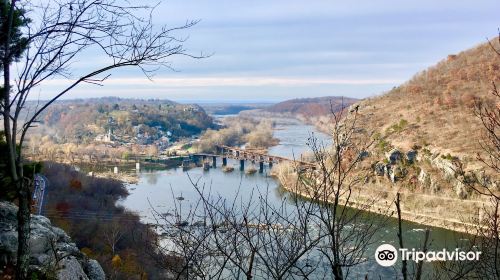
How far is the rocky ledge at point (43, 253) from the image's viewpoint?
345 cm

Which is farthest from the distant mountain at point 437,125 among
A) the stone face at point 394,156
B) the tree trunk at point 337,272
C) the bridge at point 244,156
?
the tree trunk at point 337,272

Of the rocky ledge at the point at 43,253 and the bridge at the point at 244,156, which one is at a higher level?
A: the rocky ledge at the point at 43,253

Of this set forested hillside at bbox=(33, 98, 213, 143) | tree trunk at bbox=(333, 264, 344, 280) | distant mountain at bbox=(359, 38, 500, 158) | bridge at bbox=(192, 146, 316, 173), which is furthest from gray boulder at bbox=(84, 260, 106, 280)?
forested hillside at bbox=(33, 98, 213, 143)

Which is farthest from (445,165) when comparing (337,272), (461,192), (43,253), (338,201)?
(337,272)

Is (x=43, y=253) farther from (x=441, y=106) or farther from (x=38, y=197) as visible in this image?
(x=441, y=106)

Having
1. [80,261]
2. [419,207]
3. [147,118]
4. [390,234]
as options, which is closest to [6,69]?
[80,261]

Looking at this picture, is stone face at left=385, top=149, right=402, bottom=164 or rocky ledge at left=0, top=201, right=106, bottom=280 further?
stone face at left=385, top=149, right=402, bottom=164

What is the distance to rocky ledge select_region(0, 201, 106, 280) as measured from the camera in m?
3.45

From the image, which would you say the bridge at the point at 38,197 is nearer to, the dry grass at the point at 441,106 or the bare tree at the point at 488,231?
the bare tree at the point at 488,231

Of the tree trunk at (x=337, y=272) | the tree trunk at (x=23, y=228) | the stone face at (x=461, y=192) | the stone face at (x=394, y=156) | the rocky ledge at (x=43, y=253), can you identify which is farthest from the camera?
the stone face at (x=394, y=156)

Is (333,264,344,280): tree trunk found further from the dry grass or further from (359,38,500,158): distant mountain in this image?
(359,38,500,158): distant mountain

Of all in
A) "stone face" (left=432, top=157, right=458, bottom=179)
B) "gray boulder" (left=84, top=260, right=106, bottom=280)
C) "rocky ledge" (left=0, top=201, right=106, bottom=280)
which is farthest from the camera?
"stone face" (left=432, top=157, right=458, bottom=179)

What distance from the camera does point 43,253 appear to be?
388cm

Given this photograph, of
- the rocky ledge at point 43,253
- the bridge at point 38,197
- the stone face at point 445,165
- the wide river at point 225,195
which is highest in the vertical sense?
the rocky ledge at point 43,253
